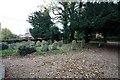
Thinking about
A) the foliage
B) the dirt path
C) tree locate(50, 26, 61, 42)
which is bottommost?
the dirt path

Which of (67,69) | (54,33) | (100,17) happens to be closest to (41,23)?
(54,33)

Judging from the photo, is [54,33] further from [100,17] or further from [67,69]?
[67,69]

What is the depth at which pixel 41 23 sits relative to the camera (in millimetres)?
15328

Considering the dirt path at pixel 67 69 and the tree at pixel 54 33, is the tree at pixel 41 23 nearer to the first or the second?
the tree at pixel 54 33

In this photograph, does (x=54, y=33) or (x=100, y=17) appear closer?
(x=100, y=17)

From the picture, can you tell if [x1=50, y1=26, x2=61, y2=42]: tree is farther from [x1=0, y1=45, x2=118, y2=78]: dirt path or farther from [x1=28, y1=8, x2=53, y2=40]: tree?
[x1=0, y1=45, x2=118, y2=78]: dirt path

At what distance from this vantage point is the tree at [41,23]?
15.3 meters

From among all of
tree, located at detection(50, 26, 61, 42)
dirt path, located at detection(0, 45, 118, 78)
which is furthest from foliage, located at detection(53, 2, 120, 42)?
tree, located at detection(50, 26, 61, 42)

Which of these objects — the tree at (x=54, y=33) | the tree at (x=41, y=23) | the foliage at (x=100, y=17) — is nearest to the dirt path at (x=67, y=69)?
the foliage at (x=100, y=17)

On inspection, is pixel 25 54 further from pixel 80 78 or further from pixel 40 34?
pixel 40 34

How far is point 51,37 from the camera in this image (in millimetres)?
14938

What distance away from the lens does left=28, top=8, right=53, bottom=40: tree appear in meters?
15.3

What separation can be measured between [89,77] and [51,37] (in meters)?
9.49

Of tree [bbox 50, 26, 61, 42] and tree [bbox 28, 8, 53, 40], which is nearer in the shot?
tree [bbox 50, 26, 61, 42]
